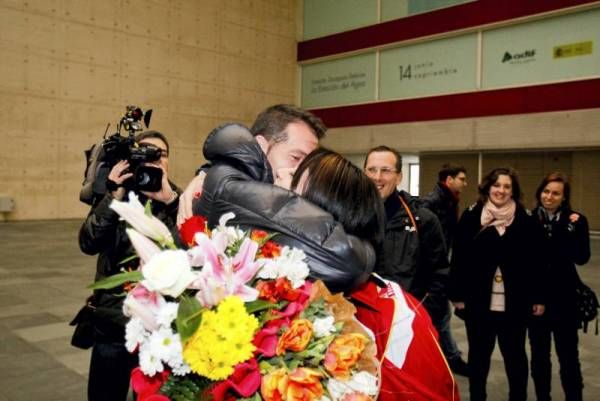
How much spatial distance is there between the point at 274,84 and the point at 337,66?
2.41 metres

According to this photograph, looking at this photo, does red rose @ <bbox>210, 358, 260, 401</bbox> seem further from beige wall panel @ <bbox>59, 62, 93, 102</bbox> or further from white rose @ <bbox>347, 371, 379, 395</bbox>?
beige wall panel @ <bbox>59, 62, 93, 102</bbox>

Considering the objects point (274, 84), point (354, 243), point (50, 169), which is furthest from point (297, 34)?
point (354, 243)

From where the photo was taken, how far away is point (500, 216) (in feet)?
11.8

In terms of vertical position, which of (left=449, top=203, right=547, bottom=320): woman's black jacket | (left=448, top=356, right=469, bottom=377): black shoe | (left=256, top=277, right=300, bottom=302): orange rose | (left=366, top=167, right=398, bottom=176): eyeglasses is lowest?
(left=448, top=356, right=469, bottom=377): black shoe

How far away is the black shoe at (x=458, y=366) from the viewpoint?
4356mm

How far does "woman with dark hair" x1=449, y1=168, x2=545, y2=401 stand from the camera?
3.53m

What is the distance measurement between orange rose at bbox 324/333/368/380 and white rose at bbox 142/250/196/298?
0.33m

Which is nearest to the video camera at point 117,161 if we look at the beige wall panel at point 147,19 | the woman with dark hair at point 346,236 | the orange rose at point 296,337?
the woman with dark hair at point 346,236

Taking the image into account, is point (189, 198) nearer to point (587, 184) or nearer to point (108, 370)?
point (108, 370)

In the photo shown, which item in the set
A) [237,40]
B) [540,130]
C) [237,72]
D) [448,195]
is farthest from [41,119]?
[540,130]

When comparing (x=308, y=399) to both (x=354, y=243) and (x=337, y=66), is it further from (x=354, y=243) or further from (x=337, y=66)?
(x=337, y=66)

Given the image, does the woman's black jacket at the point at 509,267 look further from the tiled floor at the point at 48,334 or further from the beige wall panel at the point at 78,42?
the beige wall panel at the point at 78,42

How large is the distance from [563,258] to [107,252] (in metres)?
2.96

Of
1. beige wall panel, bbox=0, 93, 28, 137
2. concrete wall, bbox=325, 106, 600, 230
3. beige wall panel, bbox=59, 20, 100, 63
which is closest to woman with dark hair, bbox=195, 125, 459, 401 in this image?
concrete wall, bbox=325, 106, 600, 230
